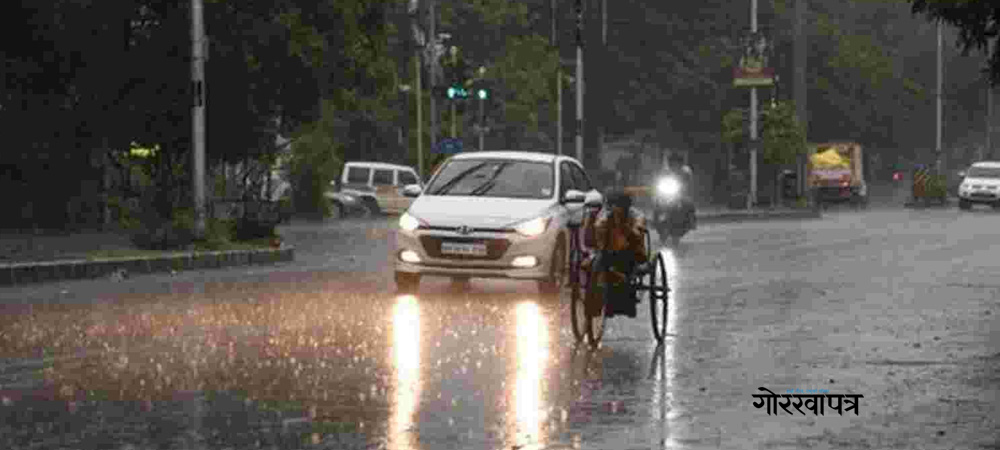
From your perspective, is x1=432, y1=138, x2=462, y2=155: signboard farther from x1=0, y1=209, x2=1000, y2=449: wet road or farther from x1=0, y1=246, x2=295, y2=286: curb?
x1=0, y1=209, x2=1000, y2=449: wet road

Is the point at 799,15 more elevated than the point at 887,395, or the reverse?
the point at 799,15

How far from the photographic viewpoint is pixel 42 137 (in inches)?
1656

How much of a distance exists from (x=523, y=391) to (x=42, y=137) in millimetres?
30229

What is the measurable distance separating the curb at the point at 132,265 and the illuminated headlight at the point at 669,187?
915 centimetres

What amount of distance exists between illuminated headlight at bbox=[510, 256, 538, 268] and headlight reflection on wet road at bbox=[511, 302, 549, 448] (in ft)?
6.32

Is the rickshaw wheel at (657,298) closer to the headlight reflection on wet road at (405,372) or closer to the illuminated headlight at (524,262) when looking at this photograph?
the headlight reflection on wet road at (405,372)

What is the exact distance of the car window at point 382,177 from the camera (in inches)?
2594

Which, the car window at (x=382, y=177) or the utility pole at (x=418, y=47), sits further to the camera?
the utility pole at (x=418, y=47)

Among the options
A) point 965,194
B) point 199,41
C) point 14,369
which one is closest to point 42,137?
point 199,41

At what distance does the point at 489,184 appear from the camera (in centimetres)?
2556

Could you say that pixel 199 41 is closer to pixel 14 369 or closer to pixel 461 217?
pixel 461 217

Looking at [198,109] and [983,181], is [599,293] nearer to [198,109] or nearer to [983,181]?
[198,109]

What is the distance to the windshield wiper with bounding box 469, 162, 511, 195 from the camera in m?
25.3

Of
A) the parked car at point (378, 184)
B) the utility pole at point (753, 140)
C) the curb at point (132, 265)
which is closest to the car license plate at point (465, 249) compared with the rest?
the curb at point (132, 265)
